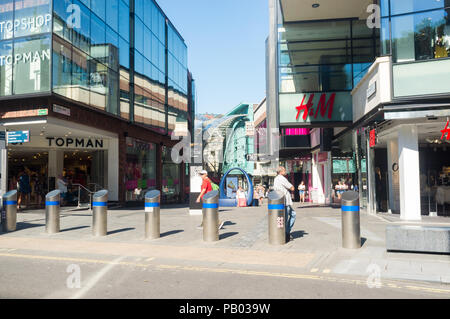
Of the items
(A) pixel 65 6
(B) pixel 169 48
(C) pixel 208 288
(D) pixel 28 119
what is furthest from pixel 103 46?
(C) pixel 208 288

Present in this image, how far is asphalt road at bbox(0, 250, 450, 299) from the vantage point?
5.31 meters

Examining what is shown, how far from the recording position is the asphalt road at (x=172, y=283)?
209 inches

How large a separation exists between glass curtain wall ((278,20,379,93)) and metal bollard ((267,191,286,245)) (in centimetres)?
1088

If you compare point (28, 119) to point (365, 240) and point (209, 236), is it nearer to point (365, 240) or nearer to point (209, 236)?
point (209, 236)

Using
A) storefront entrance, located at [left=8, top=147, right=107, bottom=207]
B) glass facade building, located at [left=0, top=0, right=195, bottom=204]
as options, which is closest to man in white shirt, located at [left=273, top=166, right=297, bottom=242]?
glass facade building, located at [left=0, top=0, right=195, bottom=204]

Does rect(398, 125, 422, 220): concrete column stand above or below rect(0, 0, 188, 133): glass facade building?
below

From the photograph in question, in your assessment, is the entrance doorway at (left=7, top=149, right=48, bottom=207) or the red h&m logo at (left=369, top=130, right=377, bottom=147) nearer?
the red h&m logo at (left=369, top=130, right=377, bottom=147)

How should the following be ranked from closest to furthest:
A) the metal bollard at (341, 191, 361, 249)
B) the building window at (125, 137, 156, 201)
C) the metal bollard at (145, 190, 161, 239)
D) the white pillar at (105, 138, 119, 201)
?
the metal bollard at (341, 191, 361, 249) < the metal bollard at (145, 190, 161, 239) < the white pillar at (105, 138, 119, 201) < the building window at (125, 137, 156, 201)

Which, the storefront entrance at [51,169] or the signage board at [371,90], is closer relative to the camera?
the signage board at [371,90]

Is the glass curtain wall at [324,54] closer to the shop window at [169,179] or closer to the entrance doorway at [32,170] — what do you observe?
the entrance doorway at [32,170]

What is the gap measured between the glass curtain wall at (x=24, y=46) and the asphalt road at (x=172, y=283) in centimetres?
1158

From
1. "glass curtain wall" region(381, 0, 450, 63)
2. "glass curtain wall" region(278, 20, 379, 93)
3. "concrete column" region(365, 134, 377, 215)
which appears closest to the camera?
"glass curtain wall" region(381, 0, 450, 63)

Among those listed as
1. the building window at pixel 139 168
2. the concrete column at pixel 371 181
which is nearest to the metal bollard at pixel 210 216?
the concrete column at pixel 371 181

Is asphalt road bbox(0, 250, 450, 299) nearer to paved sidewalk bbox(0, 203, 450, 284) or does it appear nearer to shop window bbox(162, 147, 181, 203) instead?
paved sidewalk bbox(0, 203, 450, 284)
